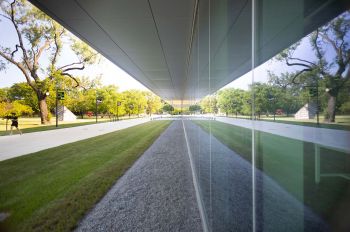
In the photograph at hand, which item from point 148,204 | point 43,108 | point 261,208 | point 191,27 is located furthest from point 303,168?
point 43,108

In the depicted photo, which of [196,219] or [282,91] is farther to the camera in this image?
[196,219]

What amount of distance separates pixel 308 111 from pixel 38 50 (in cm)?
2330

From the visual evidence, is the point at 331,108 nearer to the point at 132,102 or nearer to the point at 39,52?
the point at 39,52

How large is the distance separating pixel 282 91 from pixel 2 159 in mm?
9144

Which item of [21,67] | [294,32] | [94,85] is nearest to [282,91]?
[294,32]

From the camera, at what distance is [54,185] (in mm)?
4688

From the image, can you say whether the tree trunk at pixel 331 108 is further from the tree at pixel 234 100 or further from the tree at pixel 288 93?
the tree at pixel 234 100

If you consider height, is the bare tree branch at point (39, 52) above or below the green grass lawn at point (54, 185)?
above

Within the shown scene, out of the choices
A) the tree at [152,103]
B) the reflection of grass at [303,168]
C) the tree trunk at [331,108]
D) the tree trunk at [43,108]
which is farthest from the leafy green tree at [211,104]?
the tree at [152,103]

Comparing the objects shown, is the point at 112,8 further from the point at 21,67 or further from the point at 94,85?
the point at 94,85

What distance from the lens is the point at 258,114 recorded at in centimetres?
109

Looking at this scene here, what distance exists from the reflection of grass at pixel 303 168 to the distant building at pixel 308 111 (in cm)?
9

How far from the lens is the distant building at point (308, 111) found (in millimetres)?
596

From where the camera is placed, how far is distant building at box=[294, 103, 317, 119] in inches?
23.5
